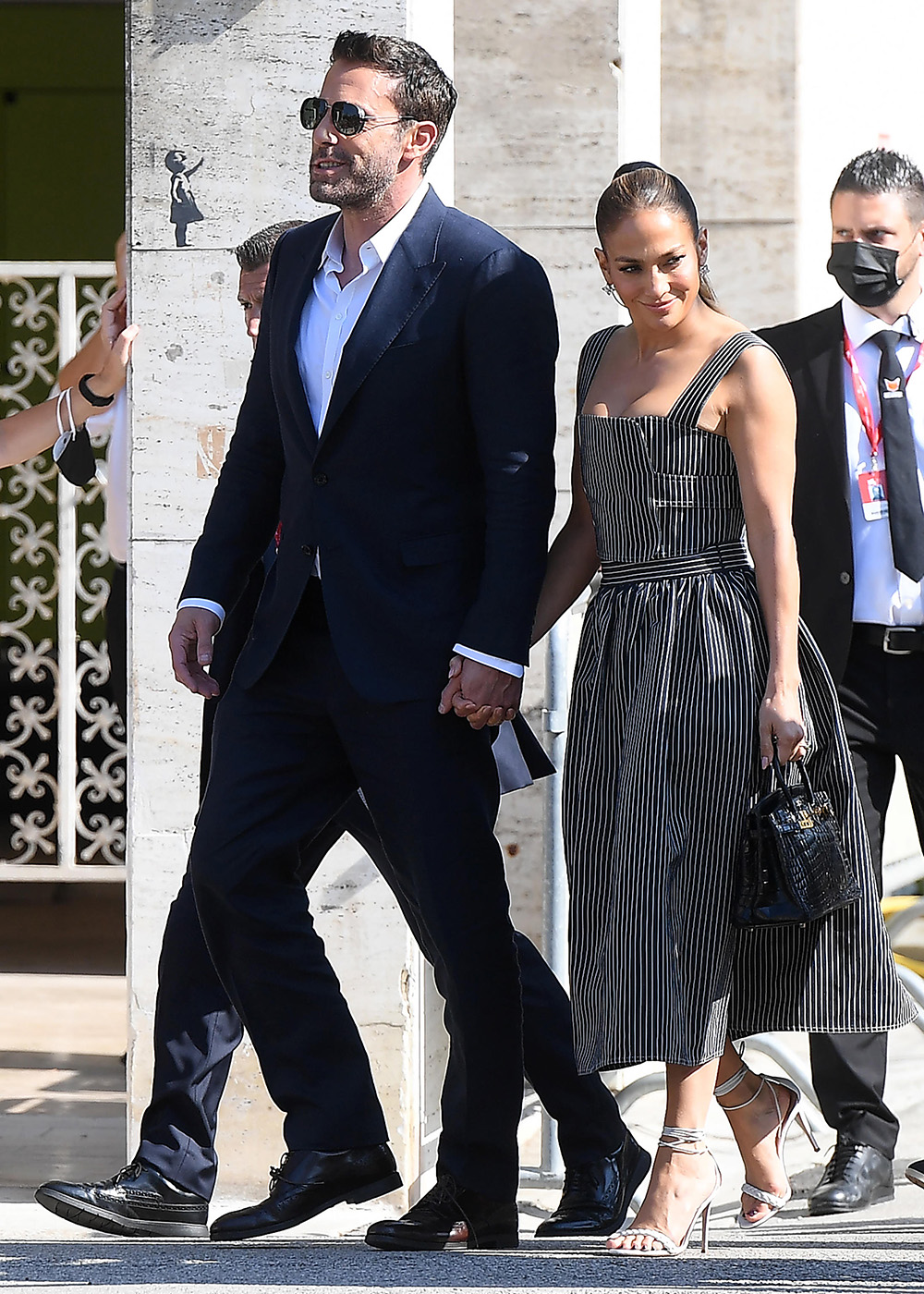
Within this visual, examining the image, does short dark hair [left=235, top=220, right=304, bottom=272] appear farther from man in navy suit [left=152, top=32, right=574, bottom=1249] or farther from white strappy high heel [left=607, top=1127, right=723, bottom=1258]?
white strappy high heel [left=607, top=1127, right=723, bottom=1258]

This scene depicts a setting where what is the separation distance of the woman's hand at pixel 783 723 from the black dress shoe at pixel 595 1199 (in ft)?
2.83

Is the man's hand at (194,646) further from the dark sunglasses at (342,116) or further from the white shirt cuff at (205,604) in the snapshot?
the dark sunglasses at (342,116)

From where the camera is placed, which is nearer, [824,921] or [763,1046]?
[824,921]

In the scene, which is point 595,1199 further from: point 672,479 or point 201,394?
point 201,394

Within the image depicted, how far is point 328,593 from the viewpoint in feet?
9.97

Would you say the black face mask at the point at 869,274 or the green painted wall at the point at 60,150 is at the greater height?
the green painted wall at the point at 60,150

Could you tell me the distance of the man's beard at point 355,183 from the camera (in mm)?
3053

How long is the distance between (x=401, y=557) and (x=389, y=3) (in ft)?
5.14

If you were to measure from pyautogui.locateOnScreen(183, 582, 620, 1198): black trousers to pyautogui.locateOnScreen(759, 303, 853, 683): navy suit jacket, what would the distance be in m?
1.01

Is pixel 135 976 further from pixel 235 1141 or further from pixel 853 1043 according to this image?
pixel 853 1043

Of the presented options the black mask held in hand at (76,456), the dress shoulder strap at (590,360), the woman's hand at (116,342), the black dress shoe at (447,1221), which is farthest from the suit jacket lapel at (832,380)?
the black mask held in hand at (76,456)

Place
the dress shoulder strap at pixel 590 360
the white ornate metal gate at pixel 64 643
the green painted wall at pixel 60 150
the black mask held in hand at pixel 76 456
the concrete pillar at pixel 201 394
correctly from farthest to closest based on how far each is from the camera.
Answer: the green painted wall at pixel 60 150
the white ornate metal gate at pixel 64 643
the black mask held in hand at pixel 76 456
the concrete pillar at pixel 201 394
the dress shoulder strap at pixel 590 360

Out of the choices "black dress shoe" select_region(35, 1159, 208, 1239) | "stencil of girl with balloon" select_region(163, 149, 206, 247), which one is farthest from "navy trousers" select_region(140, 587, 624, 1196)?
"stencil of girl with balloon" select_region(163, 149, 206, 247)

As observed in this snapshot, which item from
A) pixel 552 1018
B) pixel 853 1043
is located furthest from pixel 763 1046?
pixel 552 1018
